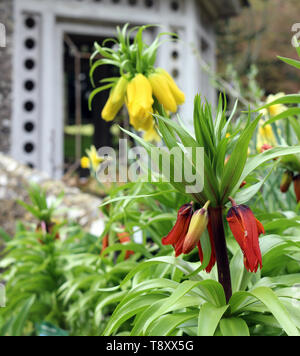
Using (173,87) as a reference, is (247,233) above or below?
below

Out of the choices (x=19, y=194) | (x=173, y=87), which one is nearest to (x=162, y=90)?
(x=173, y=87)

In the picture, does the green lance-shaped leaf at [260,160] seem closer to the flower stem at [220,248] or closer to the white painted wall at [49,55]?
the flower stem at [220,248]

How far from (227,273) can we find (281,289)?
0.26 feet

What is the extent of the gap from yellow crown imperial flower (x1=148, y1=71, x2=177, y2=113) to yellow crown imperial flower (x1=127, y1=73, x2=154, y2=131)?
0.07 feet

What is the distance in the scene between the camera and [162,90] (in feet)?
3.20

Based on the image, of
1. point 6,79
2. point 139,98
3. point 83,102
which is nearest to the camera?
point 139,98

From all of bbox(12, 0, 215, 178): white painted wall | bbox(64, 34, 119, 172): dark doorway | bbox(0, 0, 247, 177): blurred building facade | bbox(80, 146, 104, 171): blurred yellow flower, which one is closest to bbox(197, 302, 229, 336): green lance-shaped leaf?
bbox(80, 146, 104, 171): blurred yellow flower

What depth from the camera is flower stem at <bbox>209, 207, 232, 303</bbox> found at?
64 cm

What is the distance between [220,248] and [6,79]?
5062 millimetres

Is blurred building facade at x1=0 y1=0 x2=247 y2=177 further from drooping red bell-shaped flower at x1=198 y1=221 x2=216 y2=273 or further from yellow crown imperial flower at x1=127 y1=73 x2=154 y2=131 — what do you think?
drooping red bell-shaped flower at x1=198 y1=221 x2=216 y2=273

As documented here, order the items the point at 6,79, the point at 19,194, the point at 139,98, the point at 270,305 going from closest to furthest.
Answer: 1. the point at 270,305
2. the point at 139,98
3. the point at 19,194
4. the point at 6,79

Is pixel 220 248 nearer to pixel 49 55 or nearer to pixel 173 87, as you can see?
pixel 173 87

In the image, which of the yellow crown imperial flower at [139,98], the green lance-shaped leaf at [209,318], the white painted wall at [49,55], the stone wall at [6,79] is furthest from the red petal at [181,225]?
the stone wall at [6,79]

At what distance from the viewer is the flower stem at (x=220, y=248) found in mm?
637
